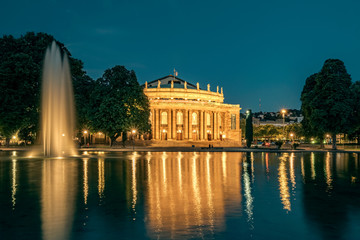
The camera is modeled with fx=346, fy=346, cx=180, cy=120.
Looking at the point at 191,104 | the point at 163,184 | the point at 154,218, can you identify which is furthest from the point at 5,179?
the point at 191,104

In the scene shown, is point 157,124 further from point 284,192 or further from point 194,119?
point 284,192

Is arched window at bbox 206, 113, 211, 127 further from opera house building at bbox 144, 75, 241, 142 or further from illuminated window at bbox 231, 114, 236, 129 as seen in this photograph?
illuminated window at bbox 231, 114, 236, 129

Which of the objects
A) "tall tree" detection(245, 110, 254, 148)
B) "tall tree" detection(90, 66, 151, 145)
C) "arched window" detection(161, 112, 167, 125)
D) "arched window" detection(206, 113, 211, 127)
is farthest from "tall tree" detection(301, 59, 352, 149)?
"arched window" detection(161, 112, 167, 125)

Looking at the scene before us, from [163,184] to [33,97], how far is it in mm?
47909

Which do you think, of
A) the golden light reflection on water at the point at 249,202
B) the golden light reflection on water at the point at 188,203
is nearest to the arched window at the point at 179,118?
the golden light reflection on water at the point at 188,203

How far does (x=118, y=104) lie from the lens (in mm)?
62469

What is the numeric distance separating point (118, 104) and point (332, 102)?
3947 cm

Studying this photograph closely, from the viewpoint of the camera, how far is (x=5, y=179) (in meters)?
19.7

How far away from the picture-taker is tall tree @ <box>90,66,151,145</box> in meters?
61.8

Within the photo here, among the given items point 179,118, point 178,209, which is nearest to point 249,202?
point 178,209

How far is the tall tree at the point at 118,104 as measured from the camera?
61844 mm

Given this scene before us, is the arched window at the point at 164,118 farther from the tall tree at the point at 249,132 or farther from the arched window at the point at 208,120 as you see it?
the tall tree at the point at 249,132

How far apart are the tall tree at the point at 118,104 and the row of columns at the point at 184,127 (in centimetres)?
3576

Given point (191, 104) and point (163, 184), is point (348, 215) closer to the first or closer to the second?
point (163, 184)
